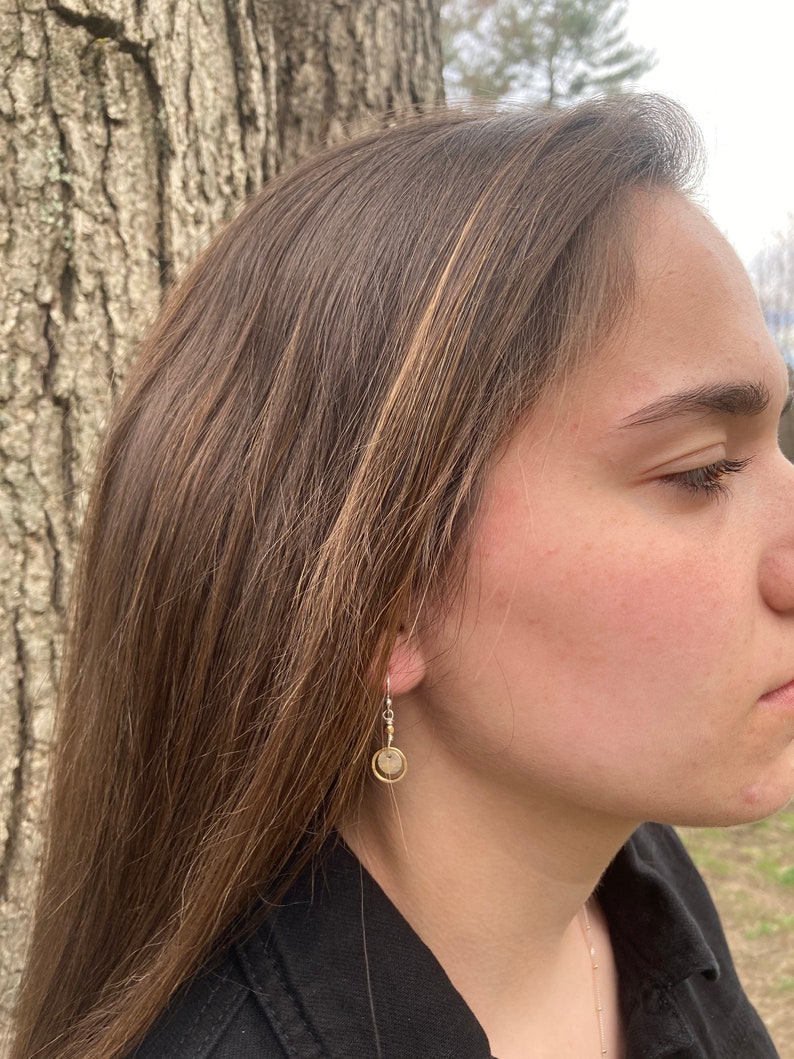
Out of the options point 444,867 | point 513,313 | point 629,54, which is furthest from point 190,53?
point 629,54

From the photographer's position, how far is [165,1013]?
1321 millimetres

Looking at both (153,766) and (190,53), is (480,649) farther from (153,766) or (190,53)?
(190,53)

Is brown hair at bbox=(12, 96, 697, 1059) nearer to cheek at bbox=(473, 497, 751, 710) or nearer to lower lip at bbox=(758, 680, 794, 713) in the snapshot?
cheek at bbox=(473, 497, 751, 710)

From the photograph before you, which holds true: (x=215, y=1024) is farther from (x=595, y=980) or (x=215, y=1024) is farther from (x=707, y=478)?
(x=707, y=478)

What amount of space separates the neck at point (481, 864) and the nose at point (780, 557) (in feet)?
1.54

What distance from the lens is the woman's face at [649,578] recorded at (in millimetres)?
1247

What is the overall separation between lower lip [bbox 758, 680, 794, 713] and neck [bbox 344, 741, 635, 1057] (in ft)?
1.11

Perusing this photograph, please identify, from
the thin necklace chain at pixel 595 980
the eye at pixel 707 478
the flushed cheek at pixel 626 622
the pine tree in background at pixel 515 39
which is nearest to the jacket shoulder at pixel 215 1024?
the flushed cheek at pixel 626 622

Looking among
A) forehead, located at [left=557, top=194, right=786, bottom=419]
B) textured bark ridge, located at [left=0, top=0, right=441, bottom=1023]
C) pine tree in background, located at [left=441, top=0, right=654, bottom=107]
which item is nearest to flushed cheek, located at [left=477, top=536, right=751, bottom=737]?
forehead, located at [left=557, top=194, right=786, bottom=419]

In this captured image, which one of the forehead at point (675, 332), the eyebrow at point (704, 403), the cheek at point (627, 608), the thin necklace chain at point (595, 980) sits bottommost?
the thin necklace chain at point (595, 980)

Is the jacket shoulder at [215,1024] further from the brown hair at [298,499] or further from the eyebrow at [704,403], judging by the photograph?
the eyebrow at [704,403]

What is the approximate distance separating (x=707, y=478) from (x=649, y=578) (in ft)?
0.60

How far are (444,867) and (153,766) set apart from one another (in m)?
0.52

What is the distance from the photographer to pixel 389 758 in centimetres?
138
